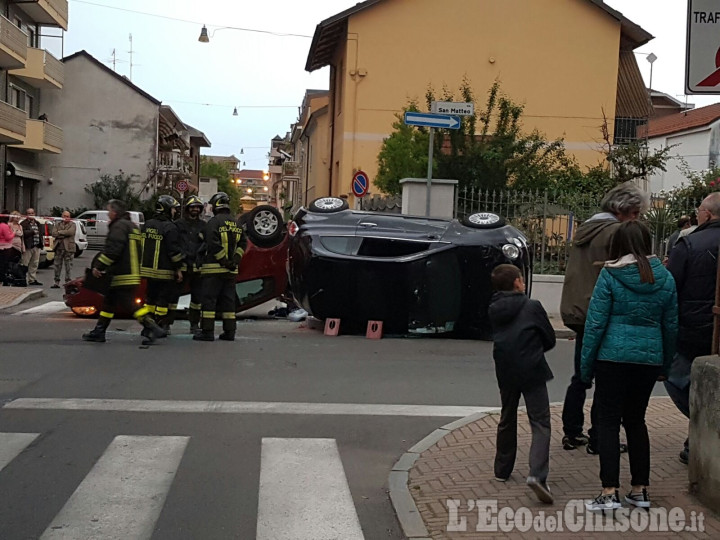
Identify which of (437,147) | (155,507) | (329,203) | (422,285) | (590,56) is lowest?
(155,507)

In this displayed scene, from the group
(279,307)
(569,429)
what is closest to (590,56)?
(279,307)

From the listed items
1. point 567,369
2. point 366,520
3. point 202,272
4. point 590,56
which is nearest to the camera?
point 366,520

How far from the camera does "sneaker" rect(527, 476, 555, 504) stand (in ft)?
15.5

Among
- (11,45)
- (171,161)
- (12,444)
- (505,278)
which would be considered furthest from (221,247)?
(171,161)

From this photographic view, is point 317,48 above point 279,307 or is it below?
above

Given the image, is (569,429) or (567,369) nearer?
(569,429)

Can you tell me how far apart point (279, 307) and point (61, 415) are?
22.7ft

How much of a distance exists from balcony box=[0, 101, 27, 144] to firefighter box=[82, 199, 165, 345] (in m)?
23.8

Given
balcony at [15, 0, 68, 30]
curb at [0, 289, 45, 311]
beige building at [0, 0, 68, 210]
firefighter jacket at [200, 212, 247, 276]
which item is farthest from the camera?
balcony at [15, 0, 68, 30]

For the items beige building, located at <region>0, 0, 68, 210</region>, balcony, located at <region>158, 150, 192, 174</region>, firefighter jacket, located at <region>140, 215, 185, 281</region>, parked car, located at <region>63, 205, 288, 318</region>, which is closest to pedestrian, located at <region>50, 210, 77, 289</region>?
parked car, located at <region>63, 205, 288, 318</region>

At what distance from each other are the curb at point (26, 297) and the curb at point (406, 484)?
9778 millimetres

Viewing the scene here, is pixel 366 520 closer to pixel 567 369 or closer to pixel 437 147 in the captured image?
pixel 567 369

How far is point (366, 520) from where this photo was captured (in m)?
4.73

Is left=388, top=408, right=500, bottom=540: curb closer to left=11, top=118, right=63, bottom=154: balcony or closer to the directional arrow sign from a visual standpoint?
the directional arrow sign
